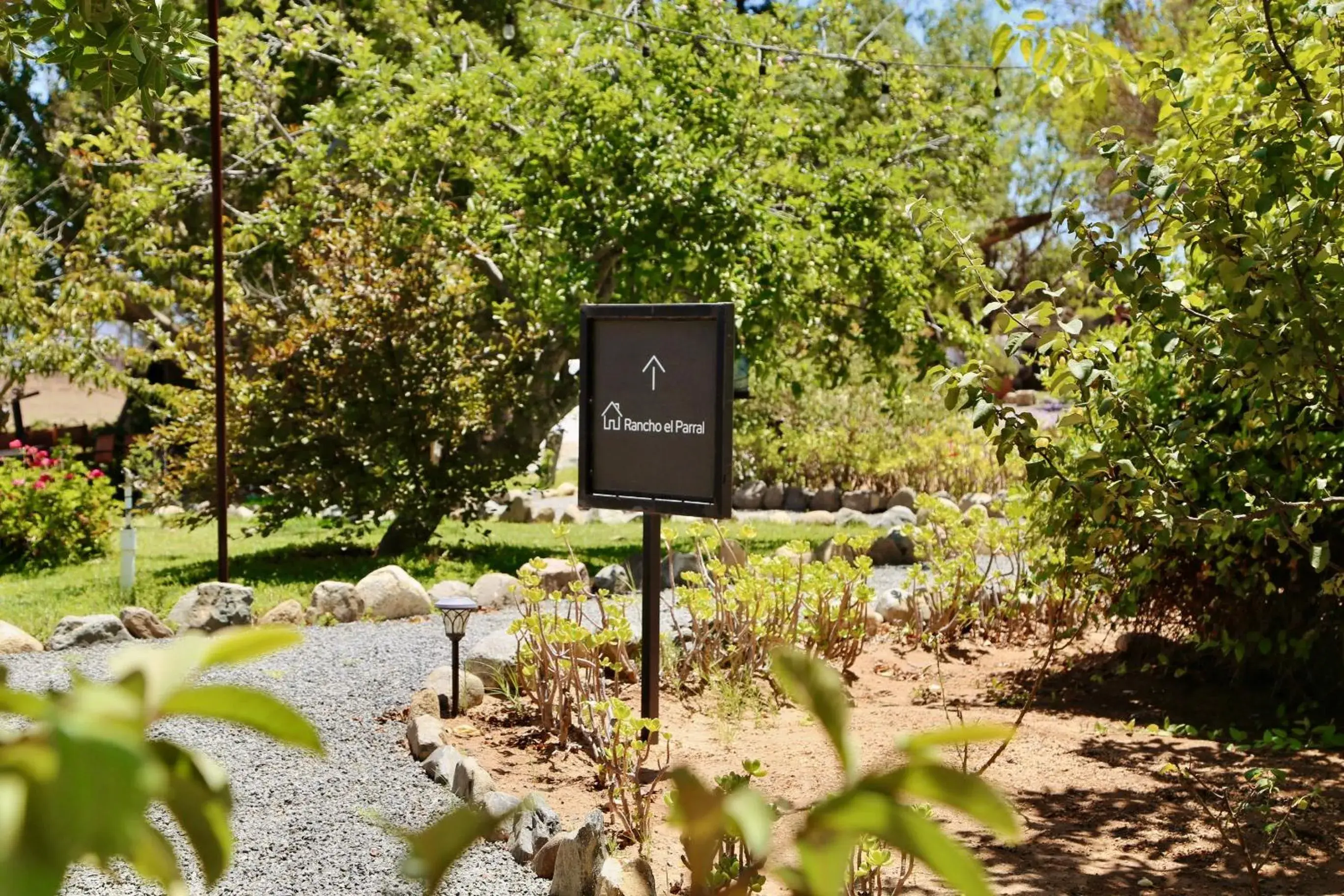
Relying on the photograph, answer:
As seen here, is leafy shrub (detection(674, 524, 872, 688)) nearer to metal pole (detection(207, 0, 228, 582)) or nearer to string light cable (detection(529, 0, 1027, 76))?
metal pole (detection(207, 0, 228, 582))

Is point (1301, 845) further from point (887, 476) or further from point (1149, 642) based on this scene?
point (887, 476)

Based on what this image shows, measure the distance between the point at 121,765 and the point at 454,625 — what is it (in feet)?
15.9

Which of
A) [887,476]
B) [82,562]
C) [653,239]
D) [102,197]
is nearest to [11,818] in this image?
[653,239]

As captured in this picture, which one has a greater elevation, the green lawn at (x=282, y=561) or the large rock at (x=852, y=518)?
the large rock at (x=852, y=518)

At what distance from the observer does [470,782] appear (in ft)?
14.0

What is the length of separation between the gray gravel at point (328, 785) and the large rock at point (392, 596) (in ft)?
3.41

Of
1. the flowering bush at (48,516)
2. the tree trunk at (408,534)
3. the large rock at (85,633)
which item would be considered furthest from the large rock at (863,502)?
the large rock at (85,633)

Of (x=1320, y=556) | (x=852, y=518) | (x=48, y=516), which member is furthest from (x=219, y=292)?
(x=852, y=518)

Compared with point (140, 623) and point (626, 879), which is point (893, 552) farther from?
point (626, 879)

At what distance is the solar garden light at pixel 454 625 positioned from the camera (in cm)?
516

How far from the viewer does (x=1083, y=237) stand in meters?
3.61

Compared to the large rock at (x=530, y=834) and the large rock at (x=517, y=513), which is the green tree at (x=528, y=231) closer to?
the large rock at (x=517, y=513)

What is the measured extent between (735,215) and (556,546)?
11.3 feet

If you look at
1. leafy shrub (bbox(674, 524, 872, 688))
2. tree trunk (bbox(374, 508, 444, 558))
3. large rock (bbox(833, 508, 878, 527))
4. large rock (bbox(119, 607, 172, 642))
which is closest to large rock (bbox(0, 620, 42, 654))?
large rock (bbox(119, 607, 172, 642))
